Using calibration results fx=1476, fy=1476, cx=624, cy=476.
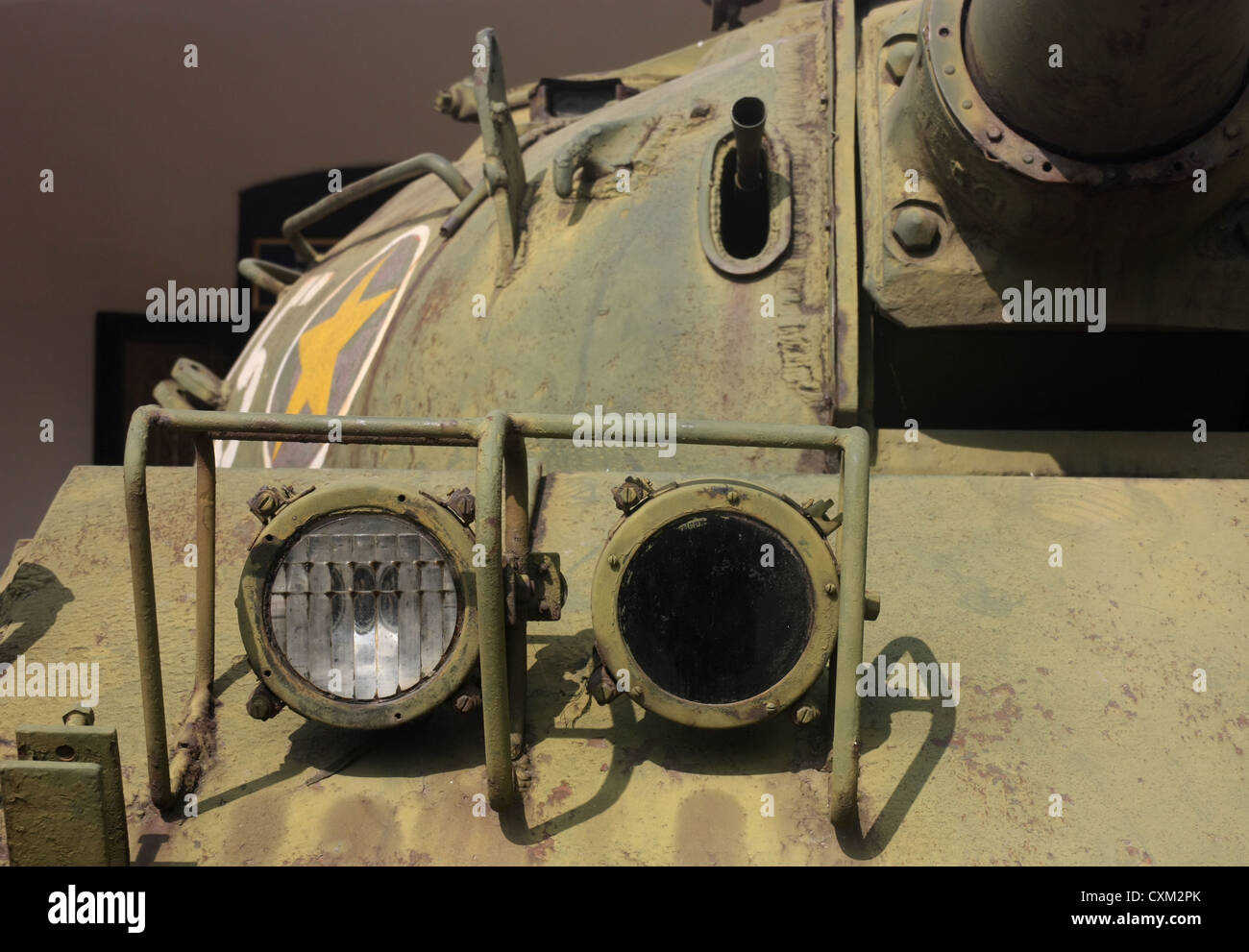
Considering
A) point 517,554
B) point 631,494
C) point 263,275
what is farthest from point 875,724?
point 263,275

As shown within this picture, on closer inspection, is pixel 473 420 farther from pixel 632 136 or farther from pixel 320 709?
pixel 632 136

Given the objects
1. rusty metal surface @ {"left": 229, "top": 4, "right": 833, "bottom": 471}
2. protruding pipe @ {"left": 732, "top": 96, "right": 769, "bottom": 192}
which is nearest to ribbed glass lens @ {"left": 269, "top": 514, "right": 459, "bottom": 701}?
rusty metal surface @ {"left": 229, "top": 4, "right": 833, "bottom": 471}

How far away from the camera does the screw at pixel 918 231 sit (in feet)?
12.2

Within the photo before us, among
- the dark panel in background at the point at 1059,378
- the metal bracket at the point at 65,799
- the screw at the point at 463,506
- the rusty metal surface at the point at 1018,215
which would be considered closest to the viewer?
the metal bracket at the point at 65,799

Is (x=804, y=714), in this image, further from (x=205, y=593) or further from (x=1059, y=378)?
(x=1059, y=378)

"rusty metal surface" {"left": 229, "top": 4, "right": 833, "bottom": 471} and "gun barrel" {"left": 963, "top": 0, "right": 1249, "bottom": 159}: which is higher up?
"gun barrel" {"left": 963, "top": 0, "right": 1249, "bottom": 159}

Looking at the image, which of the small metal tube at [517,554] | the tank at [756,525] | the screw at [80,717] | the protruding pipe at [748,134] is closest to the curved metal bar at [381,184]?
the tank at [756,525]

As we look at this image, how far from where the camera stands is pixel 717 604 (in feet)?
9.06

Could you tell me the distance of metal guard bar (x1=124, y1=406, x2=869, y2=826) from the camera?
263cm

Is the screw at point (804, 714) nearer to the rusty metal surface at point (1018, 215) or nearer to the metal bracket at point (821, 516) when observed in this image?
the metal bracket at point (821, 516)

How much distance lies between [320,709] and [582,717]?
523mm

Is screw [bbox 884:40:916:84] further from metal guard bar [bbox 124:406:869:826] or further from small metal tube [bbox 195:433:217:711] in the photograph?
small metal tube [bbox 195:433:217:711]

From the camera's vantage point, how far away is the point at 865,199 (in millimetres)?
3900

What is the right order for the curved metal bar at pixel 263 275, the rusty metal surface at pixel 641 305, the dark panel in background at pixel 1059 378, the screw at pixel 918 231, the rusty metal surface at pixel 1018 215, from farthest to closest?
the curved metal bar at pixel 263 275
the dark panel in background at pixel 1059 378
the rusty metal surface at pixel 641 305
the screw at pixel 918 231
the rusty metal surface at pixel 1018 215
